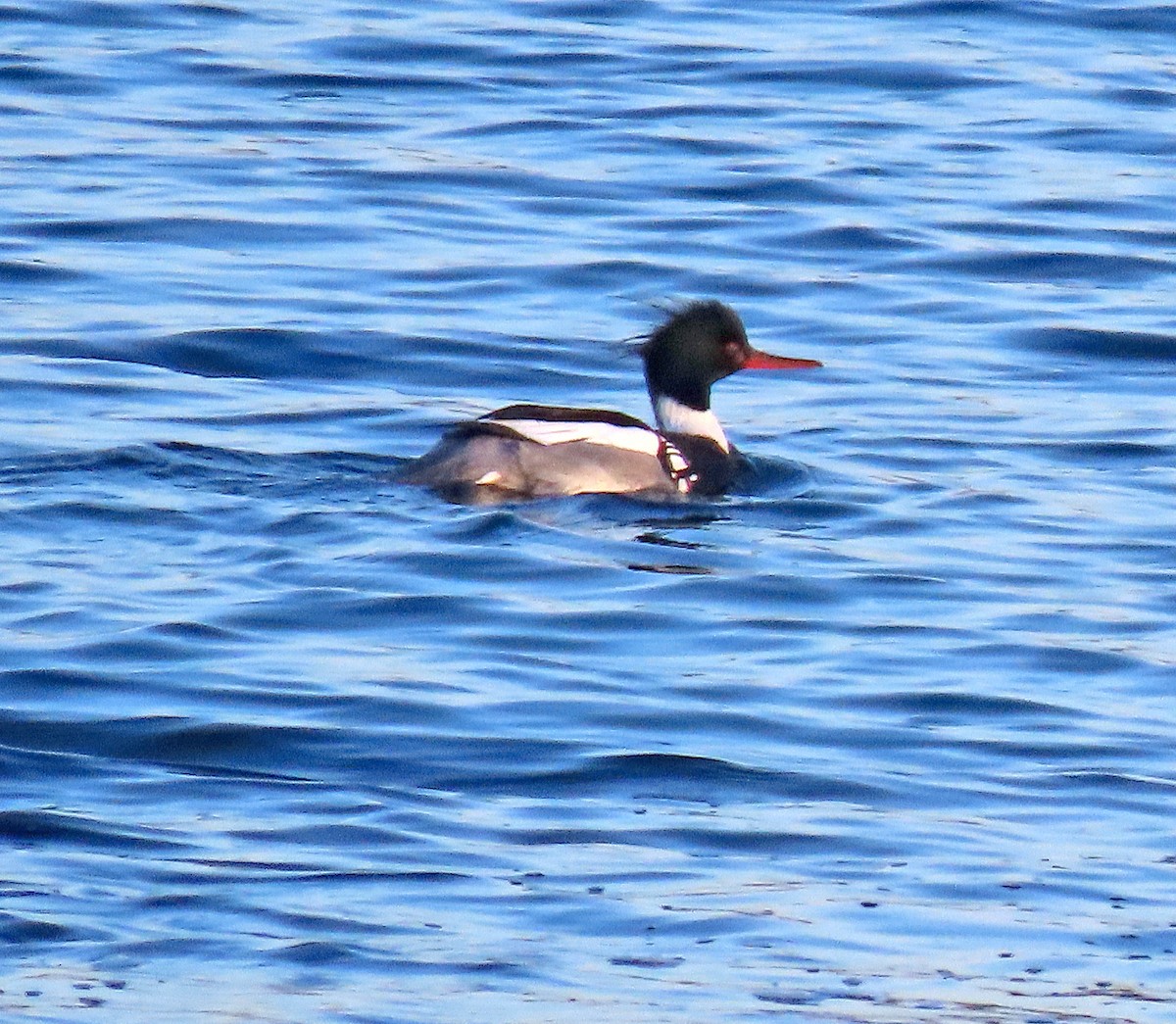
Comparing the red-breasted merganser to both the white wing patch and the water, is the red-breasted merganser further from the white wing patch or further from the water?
the water

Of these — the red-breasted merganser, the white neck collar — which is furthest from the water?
the white neck collar

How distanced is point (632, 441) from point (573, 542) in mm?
1007

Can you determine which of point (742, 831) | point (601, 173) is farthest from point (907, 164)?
point (742, 831)

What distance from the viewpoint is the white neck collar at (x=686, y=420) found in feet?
37.6

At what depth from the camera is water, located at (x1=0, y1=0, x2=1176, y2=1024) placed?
5.94 meters

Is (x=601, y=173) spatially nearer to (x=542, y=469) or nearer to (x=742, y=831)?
(x=542, y=469)

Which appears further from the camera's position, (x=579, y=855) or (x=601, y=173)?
(x=601, y=173)

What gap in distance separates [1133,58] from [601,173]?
195 inches

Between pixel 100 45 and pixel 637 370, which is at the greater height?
pixel 100 45

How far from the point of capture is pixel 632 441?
10914 millimetres

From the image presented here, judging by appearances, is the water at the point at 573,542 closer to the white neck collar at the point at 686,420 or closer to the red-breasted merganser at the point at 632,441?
the red-breasted merganser at the point at 632,441

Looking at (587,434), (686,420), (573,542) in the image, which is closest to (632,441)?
(587,434)

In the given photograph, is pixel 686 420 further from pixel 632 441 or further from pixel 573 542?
pixel 573 542

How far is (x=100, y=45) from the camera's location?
18562 mm
